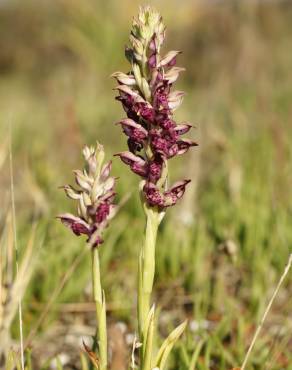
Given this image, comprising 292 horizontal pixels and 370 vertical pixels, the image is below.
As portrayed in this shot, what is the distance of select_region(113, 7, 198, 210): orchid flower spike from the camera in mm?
1353

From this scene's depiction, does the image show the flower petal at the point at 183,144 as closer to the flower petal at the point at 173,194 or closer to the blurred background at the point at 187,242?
the flower petal at the point at 173,194

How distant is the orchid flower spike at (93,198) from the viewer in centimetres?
135

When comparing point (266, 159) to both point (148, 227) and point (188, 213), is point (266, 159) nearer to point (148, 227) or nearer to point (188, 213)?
point (188, 213)

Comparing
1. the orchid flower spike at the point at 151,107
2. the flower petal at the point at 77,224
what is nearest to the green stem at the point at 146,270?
the orchid flower spike at the point at 151,107

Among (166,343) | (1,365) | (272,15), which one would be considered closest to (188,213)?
(1,365)

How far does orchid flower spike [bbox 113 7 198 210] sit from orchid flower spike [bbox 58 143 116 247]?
0.22 ft

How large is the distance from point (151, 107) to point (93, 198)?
0.23 metres

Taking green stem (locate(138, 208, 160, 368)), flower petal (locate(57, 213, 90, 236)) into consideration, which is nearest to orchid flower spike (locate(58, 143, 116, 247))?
flower petal (locate(57, 213, 90, 236))

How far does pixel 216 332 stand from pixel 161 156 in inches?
41.6

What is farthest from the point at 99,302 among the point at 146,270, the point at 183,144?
the point at 183,144

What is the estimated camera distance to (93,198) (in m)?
1.36

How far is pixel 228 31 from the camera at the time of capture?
10367 mm

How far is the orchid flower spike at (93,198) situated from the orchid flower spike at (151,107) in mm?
68

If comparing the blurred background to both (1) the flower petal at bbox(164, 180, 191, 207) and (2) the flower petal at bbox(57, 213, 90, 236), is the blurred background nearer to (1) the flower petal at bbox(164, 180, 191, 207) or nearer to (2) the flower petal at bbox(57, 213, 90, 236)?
(2) the flower petal at bbox(57, 213, 90, 236)
